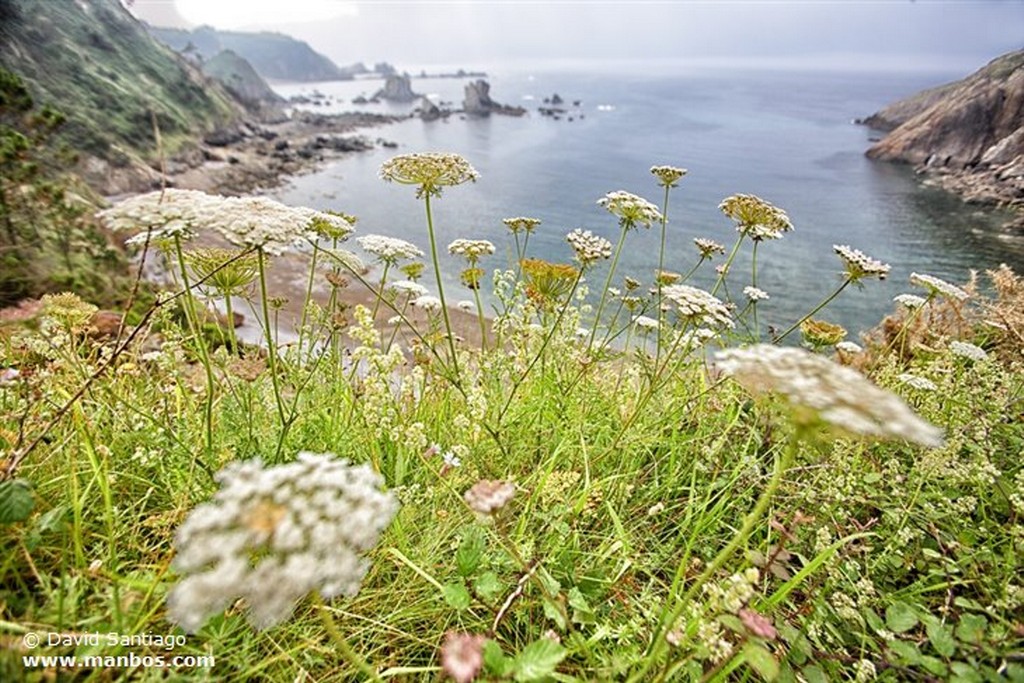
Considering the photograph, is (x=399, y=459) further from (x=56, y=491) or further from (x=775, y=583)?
(x=775, y=583)

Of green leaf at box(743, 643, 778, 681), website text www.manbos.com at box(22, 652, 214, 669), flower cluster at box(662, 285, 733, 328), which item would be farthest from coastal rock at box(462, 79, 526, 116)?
green leaf at box(743, 643, 778, 681)

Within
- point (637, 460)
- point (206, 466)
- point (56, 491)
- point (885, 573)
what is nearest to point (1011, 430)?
point (885, 573)

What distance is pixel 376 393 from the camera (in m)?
2.58

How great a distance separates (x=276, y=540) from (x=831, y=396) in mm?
1544

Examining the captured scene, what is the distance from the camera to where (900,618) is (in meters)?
2.09

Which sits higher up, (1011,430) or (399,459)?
(399,459)

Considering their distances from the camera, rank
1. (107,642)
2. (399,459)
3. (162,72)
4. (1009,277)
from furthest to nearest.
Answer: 1. (162,72)
2. (1009,277)
3. (399,459)
4. (107,642)

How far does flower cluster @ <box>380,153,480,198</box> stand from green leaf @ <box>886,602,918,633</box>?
10.6 ft

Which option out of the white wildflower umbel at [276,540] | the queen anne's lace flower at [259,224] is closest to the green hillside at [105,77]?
the queen anne's lace flower at [259,224]

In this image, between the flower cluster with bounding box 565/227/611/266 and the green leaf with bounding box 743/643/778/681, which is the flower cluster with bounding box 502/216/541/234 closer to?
the flower cluster with bounding box 565/227/611/266

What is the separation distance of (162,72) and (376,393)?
92713 mm

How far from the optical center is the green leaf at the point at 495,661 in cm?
→ 153

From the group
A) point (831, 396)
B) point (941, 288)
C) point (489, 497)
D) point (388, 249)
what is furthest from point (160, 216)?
point (941, 288)

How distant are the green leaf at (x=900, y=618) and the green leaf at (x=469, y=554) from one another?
1822 millimetres
